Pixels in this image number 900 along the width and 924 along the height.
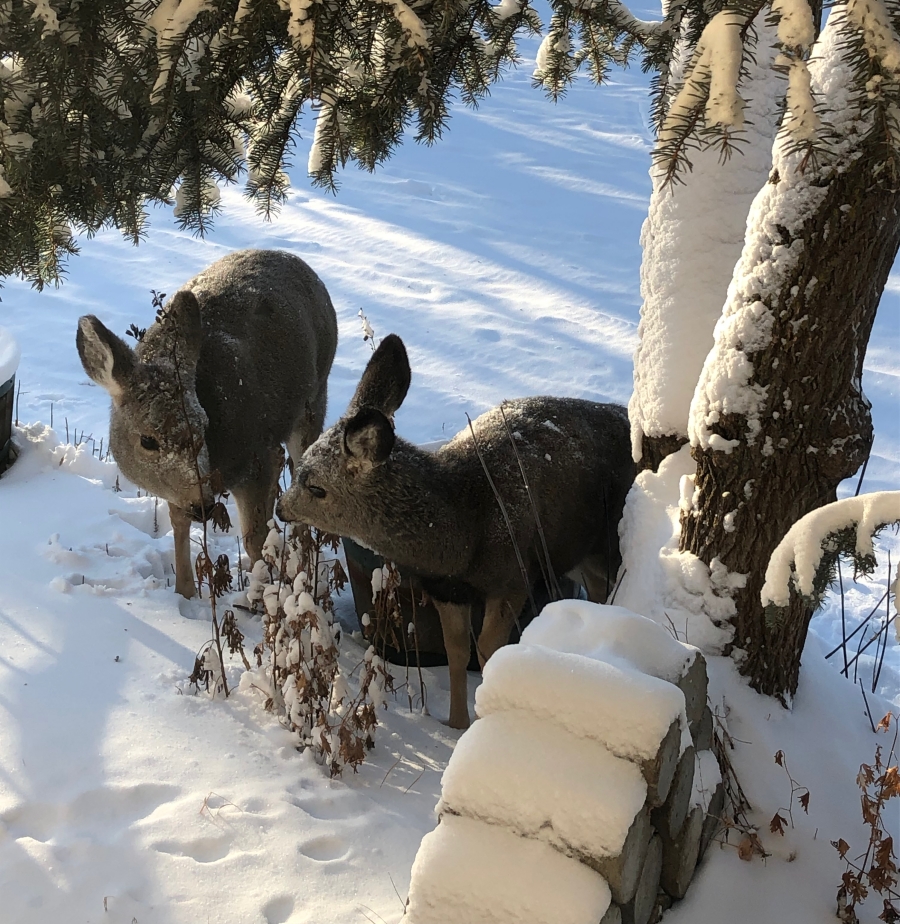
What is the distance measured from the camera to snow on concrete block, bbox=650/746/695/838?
2.51 m

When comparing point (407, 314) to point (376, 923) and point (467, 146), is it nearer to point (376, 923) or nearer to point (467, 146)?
point (467, 146)

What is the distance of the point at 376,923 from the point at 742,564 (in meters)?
1.72

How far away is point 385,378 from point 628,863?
2.28 m

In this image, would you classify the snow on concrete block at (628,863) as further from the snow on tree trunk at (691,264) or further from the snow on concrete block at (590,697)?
the snow on tree trunk at (691,264)

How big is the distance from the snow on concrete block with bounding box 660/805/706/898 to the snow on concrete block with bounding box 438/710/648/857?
402 millimetres

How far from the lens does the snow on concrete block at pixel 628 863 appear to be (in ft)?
7.21

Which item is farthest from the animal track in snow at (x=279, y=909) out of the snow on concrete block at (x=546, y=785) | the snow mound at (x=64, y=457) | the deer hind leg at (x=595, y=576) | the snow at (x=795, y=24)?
the snow mound at (x=64, y=457)

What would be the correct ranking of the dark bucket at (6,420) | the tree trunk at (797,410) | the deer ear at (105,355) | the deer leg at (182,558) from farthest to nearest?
the dark bucket at (6,420) < the deer leg at (182,558) < the deer ear at (105,355) < the tree trunk at (797,410)

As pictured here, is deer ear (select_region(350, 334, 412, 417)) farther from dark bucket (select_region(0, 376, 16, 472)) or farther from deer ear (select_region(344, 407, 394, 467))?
dark bucket (select_region(0, 376, 16, 472))

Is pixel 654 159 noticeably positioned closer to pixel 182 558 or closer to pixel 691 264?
pixel 691 264

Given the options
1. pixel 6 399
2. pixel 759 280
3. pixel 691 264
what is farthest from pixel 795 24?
pixel 6 399

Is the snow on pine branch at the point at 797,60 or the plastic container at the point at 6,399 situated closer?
the snow on pine branch at the point at 797,60

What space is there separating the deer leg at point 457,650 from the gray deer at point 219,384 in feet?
3.89

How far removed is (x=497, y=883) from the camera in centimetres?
219
